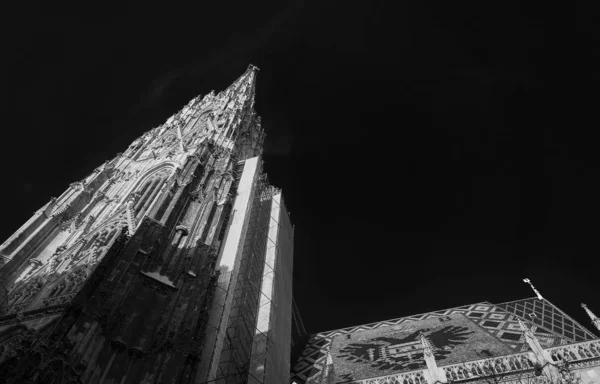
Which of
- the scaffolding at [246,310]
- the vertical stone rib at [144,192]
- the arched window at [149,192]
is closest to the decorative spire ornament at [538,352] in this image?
the scaffolding at [246,310]

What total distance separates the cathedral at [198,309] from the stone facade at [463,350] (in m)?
0.06

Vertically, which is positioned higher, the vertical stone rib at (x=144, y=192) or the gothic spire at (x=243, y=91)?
the gothic spire at (x=243, y=91)

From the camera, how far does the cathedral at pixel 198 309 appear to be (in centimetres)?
780

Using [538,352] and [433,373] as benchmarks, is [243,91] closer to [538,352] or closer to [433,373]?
[433,373]

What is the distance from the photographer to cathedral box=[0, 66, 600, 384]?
780 cm

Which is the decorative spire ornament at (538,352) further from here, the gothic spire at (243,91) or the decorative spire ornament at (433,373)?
the gothic spire at (243,91)

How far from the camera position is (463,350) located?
559 inches

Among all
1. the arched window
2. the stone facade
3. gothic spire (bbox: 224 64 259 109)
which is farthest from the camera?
gothic spire (bbox: 224 64 259 109)

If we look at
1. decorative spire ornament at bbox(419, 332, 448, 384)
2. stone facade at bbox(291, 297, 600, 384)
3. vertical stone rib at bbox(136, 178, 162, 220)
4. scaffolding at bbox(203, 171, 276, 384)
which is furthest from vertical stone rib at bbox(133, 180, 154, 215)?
decorative spire ornament at bbox(419, 332, 448, 384)

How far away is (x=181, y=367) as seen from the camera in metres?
8.18

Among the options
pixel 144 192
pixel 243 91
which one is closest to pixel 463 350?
pixel 144 192

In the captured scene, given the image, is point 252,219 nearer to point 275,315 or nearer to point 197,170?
point 197,170

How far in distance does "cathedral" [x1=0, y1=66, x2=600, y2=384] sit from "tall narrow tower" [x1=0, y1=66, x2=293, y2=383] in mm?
39

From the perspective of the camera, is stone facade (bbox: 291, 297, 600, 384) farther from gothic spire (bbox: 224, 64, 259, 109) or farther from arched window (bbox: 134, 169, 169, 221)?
gothic spire (bbox: 224, 64, 259, 109)
